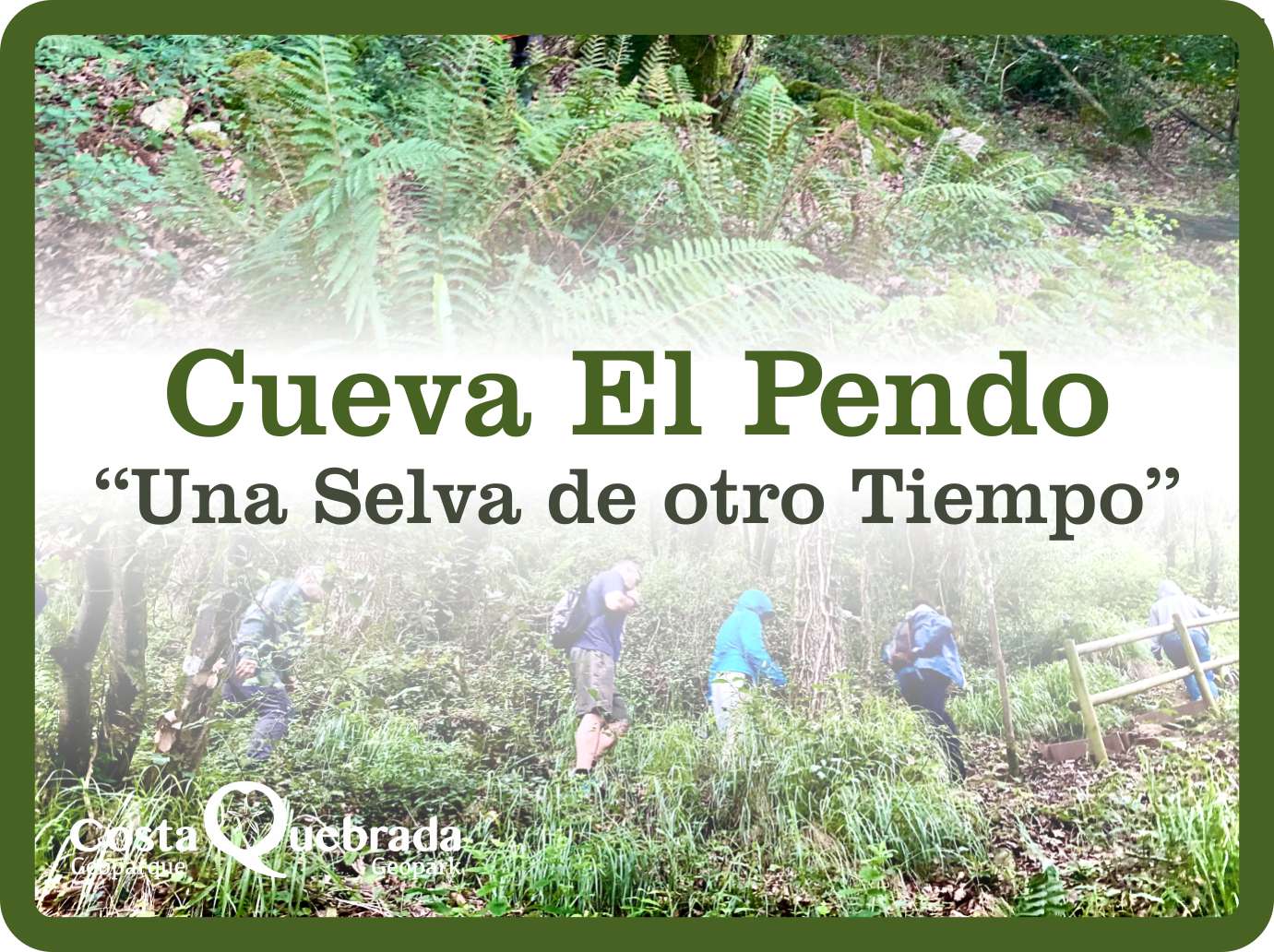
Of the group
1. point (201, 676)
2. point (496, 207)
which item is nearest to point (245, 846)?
point (201, 676)

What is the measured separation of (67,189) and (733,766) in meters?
2.88

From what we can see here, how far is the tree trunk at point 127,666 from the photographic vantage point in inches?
115

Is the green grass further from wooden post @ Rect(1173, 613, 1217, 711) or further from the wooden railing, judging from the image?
wooden post @ Rect(1173, 613, 1217, 711)

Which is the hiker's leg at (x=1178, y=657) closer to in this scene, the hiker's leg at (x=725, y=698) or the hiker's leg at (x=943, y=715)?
the hiker's leg at (x=943, y=715)

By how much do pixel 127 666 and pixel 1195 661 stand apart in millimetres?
3468

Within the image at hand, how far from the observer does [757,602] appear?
9.71 feet

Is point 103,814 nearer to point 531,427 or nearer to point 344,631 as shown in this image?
point 344,631

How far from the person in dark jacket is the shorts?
33.3 inches

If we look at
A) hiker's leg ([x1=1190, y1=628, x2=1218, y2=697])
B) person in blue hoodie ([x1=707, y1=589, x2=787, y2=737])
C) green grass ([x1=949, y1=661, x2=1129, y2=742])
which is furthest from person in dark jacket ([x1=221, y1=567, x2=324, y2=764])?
hiker's leg ([x1=1190, y1=628, x2=1218, y2=697])

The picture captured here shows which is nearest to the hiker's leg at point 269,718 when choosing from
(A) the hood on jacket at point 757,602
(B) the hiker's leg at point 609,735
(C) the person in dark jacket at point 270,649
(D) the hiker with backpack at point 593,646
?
(C) the person in dark jacket at point 270,649

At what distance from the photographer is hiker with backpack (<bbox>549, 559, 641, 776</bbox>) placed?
2947mm

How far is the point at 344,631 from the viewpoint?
291cm

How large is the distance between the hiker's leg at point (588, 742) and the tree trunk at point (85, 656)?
1545mm
